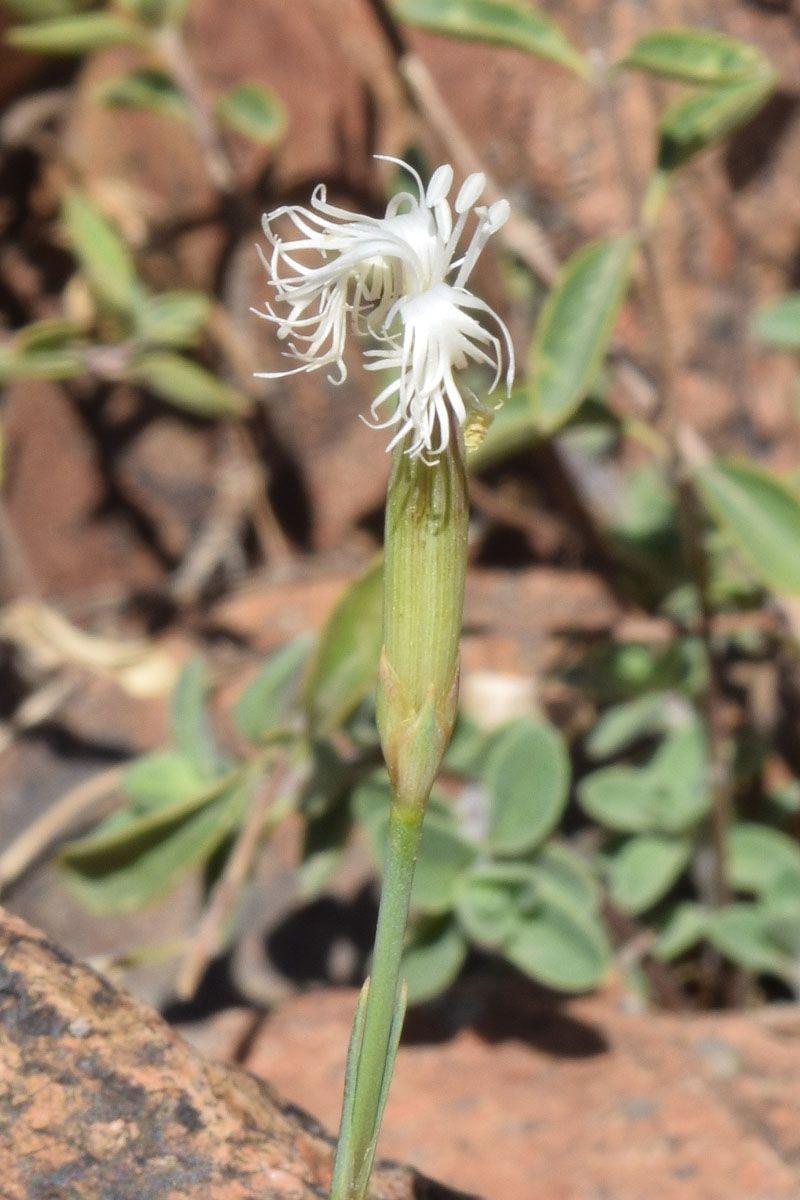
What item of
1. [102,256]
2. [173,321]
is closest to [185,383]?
[173,321]

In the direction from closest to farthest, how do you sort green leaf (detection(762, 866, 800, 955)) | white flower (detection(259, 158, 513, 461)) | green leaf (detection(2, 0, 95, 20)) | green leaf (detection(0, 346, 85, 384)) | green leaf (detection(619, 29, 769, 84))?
white flower (detection(259, 158, 513, 461))
green leaf (detection(619, 29, 769, 84))
green leaf (detection(762, 866, 800, 955))
green leaf (detection(0, 346, 85, 384))
green leaf (detection(2, 0, 95, 20))

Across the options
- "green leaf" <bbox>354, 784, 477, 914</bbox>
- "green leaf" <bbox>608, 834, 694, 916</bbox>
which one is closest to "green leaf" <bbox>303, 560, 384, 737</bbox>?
"green leaf" <bbox>354, 784, 477, 914</bbox>

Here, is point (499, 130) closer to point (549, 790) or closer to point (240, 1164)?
point (549, 790)

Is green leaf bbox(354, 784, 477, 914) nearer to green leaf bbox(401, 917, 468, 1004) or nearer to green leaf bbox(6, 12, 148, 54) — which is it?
green leaf bbox(401, 917, 468, 1004)

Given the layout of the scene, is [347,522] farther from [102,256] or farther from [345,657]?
[345,657]

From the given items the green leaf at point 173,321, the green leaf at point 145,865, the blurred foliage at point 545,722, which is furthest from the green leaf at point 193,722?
the green leaf at point 173,321
